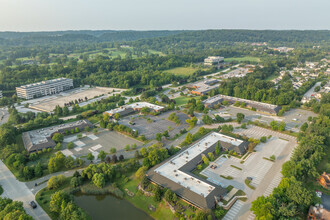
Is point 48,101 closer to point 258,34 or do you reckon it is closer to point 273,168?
point 273,168

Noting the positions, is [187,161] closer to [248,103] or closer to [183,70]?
[248,103]

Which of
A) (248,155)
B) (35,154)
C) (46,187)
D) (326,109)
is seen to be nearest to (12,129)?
(35,154)

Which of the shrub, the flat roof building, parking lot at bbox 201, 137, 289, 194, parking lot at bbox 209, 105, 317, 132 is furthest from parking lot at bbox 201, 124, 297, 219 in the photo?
the flat roof building

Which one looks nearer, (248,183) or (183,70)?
(248,183)

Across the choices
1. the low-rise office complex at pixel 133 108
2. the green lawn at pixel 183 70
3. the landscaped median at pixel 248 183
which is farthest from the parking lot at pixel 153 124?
the green lawn at pixel 183 70

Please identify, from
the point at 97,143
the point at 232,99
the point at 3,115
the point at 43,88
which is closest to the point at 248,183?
the point at 97,143

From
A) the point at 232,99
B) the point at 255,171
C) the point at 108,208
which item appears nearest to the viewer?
the point at 108,208
